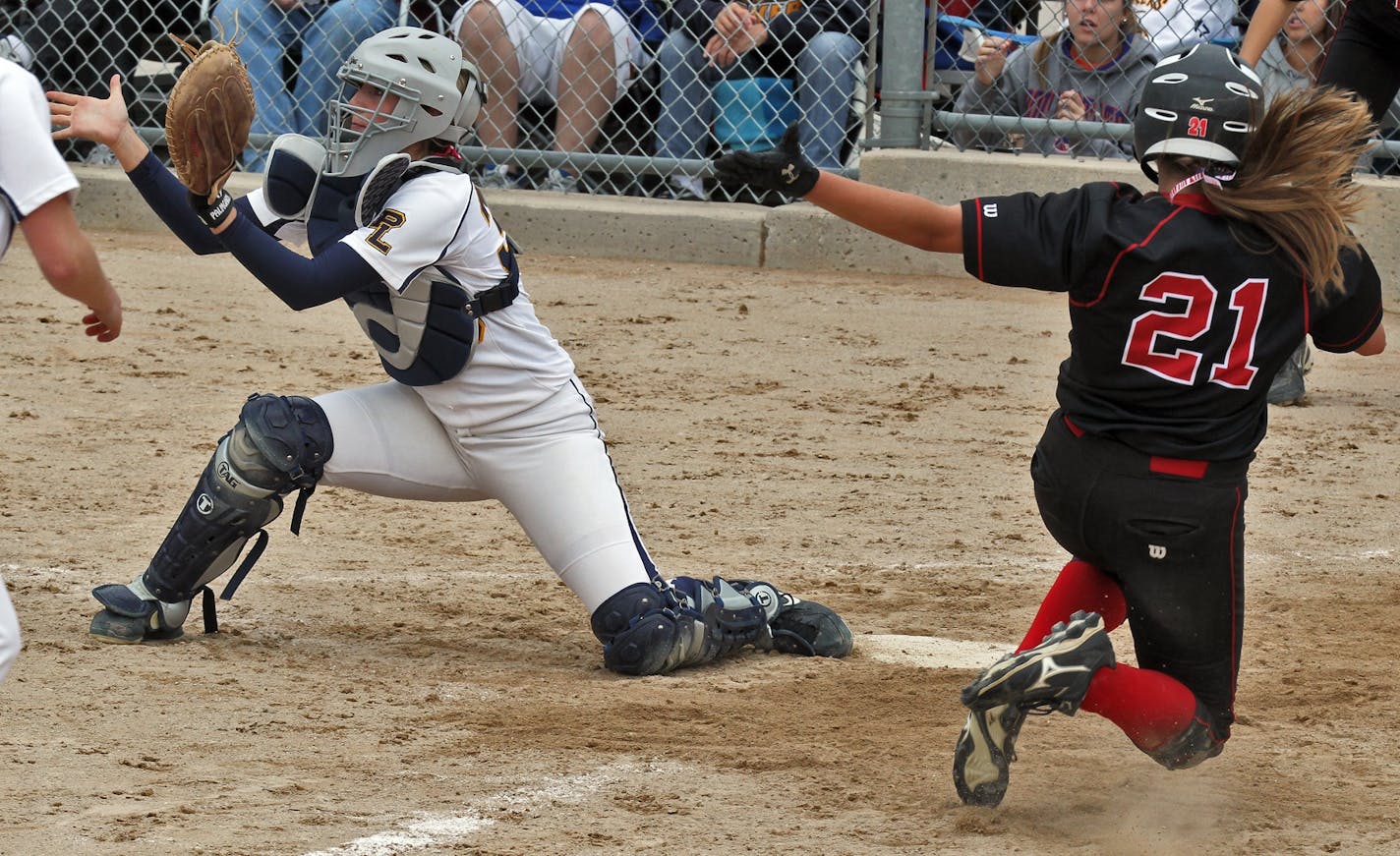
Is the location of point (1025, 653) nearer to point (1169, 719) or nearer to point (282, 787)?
point (1169, 719)

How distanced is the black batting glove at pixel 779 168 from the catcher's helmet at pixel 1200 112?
0.59 m

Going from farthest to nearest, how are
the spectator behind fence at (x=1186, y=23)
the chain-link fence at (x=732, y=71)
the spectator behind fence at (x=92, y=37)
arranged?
the spectator behind fence at (x=92, y=37) → the chain-link fence at (x=732, y=71) → the spectator behind fence at (x=1186, y=23)

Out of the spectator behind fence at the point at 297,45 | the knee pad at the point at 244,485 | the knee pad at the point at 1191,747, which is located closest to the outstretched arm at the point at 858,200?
the knee pad at the point at 1191,747

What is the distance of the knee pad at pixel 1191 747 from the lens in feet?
10.6

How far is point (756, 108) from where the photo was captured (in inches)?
341

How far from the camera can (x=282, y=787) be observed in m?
3.24

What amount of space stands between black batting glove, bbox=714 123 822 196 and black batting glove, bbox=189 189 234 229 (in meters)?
1.19

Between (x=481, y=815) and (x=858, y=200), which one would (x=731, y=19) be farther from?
(x=481, y=815)

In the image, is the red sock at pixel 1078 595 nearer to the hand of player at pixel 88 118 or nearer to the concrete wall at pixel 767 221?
the hand of player at pixel 88 118

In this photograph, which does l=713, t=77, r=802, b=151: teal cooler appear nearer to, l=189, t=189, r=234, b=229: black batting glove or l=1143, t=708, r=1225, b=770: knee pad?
l=189, t=189, r=234, b=229: black batting glove

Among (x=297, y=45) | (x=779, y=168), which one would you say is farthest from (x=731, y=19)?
(x=779, y=168)

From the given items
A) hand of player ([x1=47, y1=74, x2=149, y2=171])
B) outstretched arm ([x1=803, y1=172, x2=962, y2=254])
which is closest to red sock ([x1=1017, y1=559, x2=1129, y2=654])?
outstretched arm ([x1=803, y1=172, x2=962, y2=254])

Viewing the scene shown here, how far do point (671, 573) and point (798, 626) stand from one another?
690 millimetres

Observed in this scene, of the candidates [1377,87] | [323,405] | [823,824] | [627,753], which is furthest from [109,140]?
[1377,87]
